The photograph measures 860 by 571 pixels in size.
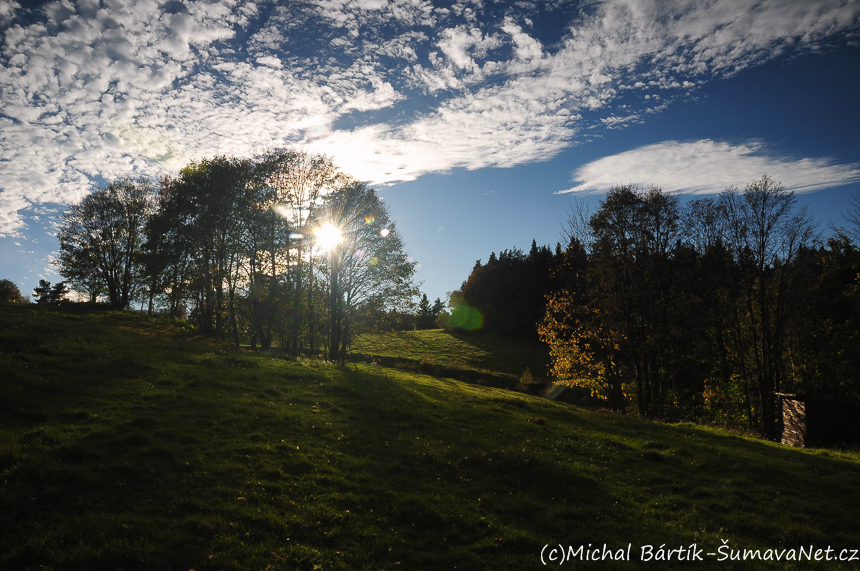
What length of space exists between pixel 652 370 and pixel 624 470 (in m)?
22.8

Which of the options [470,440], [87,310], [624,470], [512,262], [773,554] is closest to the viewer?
[773,554]

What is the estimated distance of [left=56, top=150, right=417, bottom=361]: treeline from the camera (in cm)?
3903

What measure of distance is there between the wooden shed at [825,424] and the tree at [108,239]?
66.6m

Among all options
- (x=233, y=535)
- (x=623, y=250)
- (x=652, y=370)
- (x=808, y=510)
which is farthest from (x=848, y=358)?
(x=233, y=535)

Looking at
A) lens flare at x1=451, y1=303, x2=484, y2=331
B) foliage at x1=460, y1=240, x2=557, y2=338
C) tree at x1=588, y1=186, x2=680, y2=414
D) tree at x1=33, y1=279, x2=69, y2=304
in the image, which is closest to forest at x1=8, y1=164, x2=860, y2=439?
tree at x1=588, y1=186, x2=680, y2=414

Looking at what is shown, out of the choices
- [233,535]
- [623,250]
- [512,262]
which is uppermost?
[512,262]

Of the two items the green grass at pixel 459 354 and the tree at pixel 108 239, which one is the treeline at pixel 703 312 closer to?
the green grass at pixel 459 354

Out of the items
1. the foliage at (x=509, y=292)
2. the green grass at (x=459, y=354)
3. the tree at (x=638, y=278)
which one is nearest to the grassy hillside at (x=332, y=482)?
the tree at (x=638, y=278)

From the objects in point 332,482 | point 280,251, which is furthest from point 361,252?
point 332,482

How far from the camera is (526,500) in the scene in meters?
11.7

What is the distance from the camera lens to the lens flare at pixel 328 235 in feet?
127

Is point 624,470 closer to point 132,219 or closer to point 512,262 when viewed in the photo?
point 132,219

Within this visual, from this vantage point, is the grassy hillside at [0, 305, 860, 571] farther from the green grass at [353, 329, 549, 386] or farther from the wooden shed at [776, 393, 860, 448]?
the green grass at [353, 329, 549, 386]

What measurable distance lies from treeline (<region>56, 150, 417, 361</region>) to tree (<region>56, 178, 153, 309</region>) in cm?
1365
